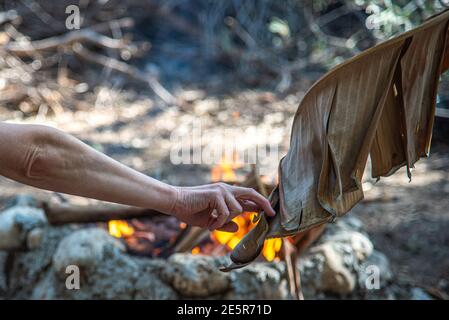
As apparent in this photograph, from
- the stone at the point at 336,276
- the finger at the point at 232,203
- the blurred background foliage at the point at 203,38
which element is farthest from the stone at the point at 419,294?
the blurred background foliage at the point at 203,38

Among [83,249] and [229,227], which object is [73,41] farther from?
[229,227]

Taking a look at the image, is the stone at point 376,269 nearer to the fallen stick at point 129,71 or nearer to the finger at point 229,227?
the finger at point 229,227

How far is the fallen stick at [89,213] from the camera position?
3.16m

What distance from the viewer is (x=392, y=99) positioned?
201cm

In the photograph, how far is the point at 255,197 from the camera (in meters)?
2.02

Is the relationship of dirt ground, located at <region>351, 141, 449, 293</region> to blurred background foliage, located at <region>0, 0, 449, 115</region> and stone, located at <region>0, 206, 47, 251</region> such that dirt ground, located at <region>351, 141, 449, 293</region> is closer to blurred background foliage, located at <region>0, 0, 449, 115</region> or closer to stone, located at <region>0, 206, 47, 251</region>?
stone, located at <region>0, 206, 47, 251</region>

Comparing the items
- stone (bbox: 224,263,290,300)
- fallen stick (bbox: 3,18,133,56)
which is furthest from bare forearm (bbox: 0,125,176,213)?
fallen stick (bbox: 3,18,133,56)

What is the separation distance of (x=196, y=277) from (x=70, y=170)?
3.62 feet

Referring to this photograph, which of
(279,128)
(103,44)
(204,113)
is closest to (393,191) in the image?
(279,128)

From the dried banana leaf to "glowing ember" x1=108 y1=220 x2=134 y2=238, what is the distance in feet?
4.26

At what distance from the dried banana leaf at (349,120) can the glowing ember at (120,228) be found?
4.26 ft

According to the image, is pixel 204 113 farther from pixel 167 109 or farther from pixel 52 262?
pixel 52 262

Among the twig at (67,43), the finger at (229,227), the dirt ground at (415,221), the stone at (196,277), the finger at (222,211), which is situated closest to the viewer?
the finger at (222,211)
